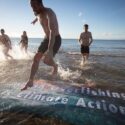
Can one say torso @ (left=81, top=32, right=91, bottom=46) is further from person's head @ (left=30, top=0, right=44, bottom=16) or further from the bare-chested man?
person's head @ (left=30, top=0, right=44, bottom=16)

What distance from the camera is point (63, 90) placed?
5.83m

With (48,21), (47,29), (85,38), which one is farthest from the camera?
(85,38)

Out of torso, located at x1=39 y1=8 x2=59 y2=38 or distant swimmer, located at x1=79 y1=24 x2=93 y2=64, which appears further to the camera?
distant swimmer, located at x1=79 y1=24 x2=93 y2=64

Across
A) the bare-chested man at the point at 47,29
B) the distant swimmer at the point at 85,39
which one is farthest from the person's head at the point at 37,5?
the distant swimmer at the point at 85,39

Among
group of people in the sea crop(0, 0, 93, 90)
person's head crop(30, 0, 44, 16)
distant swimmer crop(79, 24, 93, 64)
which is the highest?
person's head crop(30, 0, 44, 16)

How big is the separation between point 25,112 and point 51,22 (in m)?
1.92

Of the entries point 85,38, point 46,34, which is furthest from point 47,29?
point 85,38

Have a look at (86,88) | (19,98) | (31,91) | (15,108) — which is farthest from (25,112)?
(86,88)

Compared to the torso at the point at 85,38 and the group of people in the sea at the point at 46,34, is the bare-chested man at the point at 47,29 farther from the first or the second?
the torso at the point at 85,38

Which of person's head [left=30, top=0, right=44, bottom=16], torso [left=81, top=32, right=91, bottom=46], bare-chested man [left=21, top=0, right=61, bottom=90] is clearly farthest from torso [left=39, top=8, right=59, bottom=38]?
torso [left=81, top=32, right=91, bottom=46]

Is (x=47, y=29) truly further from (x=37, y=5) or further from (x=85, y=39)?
Result: (x=85, y=39)

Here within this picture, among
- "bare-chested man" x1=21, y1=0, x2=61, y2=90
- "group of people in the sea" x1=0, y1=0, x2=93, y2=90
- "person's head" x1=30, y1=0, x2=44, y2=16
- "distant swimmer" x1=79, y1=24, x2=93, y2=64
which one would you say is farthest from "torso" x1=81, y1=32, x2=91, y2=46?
"person's head" x1=30, y1=0, x2=44, y2=16

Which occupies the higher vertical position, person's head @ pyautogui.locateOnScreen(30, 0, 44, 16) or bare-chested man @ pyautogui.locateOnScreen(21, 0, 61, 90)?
person's head @ pyautogui.locateOnScreen(30, 0, 44, 16)

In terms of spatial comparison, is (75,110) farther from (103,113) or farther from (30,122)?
(30,122)
